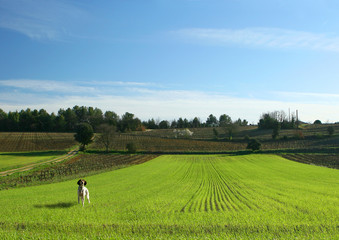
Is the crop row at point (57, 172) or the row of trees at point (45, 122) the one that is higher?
the row of trees at point (45, 122)

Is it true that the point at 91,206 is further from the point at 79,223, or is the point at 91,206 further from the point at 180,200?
the point at 180,200

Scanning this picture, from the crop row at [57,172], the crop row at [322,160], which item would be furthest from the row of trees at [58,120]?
the crop row at [57,172]

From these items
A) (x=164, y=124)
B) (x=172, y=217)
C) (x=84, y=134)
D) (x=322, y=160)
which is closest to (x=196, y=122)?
(x=164, y=124)

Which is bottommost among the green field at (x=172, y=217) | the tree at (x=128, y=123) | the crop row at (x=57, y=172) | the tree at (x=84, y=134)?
the crop row at (x=57, y=172)

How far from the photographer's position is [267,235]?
1065 cm

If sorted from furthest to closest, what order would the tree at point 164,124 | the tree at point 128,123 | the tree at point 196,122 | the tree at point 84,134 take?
→ 1. the tree at point 196,122
2. the tree at point 164,124
3. the tree at point 128,123
4. the tree at point 84,134

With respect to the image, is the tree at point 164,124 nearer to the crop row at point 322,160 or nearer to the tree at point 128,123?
the tree at point 128,123

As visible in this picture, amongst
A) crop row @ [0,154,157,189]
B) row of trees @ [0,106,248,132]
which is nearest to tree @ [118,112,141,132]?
row of trees @ [0,106,248,132]

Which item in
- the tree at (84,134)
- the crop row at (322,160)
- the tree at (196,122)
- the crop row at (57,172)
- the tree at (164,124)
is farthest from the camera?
the tree at (196,122)

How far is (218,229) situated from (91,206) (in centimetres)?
779

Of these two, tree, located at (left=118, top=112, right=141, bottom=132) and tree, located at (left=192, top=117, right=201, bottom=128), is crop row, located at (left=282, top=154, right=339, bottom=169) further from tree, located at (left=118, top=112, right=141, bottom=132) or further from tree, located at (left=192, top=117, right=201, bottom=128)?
tree, located at (left=192, top=117, right=201, bottom=128)

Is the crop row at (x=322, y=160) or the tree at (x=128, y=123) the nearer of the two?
the crop row at (x=322, y=160)

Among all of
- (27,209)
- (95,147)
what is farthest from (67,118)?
(27,209)

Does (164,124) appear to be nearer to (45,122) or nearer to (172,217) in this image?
(45,122)
